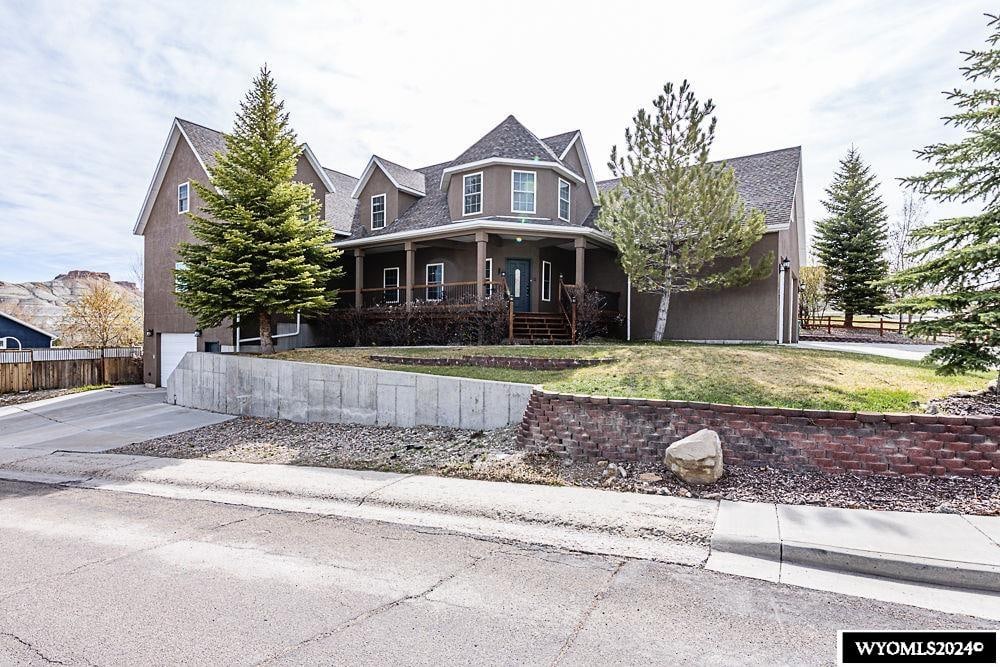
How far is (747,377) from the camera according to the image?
30.0 ft

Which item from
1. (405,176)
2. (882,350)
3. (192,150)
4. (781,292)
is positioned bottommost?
(882,350)

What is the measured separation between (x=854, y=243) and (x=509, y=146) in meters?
21.2

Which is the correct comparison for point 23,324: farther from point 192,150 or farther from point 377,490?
point 377,490

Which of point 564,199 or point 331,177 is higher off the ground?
point 331,177

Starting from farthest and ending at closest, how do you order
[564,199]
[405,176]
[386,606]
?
[405,176] → [564,199] → [386,606]

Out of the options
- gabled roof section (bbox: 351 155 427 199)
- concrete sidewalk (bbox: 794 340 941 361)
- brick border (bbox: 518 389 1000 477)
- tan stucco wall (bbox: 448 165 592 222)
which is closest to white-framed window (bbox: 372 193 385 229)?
gabled roof section (bbox: 351 155 427 199)

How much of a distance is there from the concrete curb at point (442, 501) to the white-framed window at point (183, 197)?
14073mm

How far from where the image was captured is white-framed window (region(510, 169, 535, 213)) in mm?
18328

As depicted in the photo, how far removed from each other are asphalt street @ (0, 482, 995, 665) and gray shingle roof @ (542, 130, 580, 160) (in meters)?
17.2

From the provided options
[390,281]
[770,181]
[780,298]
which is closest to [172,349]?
[390,281]

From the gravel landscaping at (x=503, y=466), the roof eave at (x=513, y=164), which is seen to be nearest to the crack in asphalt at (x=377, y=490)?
the gravel landscaping at (x=503, y=466)

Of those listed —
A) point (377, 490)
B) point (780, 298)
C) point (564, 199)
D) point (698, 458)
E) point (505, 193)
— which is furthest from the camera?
point (564, 199)

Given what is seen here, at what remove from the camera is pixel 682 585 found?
4195 mm

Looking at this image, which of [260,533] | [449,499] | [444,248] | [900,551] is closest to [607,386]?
[449,499]
